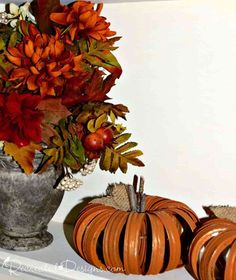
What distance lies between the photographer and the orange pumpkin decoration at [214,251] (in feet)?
2.51

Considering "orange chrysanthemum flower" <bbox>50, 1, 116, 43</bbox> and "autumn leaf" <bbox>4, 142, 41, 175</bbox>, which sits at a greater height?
"orange chrysanthemum flower" <bbox>50, 1, 116, 43</bbox>

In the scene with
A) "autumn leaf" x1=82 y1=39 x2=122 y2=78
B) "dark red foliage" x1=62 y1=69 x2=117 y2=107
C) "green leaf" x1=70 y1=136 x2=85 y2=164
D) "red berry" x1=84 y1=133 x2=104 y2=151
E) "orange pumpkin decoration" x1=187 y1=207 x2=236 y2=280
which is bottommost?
"orange pumpkin decoration" x1=187 y1=207 x2=236 y2=280

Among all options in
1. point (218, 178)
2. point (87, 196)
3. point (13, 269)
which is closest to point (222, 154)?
point (218, 178)

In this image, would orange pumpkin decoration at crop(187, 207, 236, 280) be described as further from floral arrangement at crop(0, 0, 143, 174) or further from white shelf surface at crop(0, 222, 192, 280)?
floral arrangement at crop(0, 0, 143, 174)

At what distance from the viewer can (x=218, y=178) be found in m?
1.01

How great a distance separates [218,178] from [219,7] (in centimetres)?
34

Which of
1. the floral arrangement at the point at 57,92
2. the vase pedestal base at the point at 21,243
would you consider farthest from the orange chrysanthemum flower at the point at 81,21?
the vase pedestal base at the point at 21,243

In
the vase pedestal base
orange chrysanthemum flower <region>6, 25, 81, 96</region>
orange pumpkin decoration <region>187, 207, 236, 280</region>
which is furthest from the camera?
the vase pedestal base

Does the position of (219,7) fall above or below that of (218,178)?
above

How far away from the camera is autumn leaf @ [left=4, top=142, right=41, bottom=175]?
887 millimetres

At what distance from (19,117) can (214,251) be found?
1.27ft

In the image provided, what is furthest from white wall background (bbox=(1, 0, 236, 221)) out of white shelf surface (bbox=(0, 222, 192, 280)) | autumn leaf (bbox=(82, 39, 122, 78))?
white shelf surface (bbox=(0, 222, 192, 280))

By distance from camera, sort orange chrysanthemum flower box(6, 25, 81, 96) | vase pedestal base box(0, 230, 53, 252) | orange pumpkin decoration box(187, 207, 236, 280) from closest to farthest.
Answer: orange pumpkin decoration box(187, 207, 236, 280), orange chrysanthemum flower box(6, 25, 81, 96), vase pedestal base box(0, 230, 53, 252)

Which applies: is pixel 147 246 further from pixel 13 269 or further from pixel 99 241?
pixel 13 269
